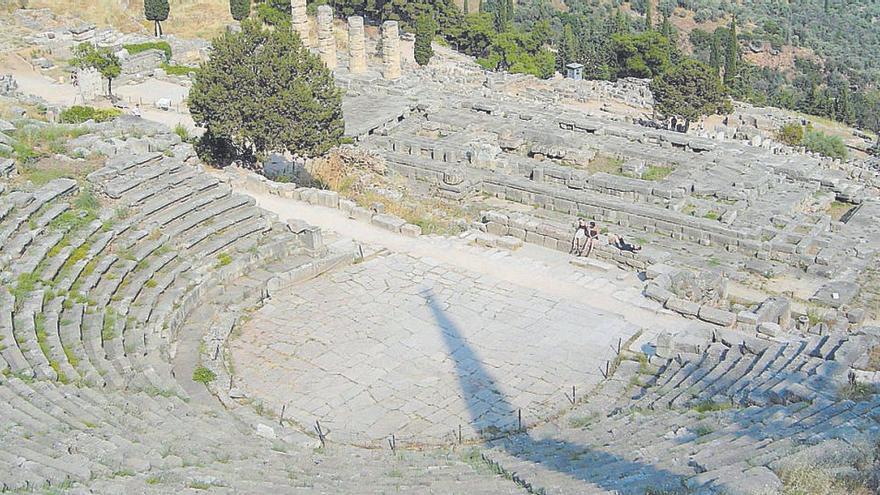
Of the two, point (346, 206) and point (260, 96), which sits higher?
point (260, 96)

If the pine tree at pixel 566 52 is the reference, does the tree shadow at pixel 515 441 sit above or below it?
below

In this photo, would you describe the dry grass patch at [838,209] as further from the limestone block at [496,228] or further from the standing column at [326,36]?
the standing column at [326,36]

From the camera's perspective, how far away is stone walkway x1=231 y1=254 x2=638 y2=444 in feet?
46.1

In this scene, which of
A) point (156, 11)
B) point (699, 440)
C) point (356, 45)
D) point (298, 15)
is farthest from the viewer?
point (156, 11)

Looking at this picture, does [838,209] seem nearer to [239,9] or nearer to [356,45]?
[356,45]

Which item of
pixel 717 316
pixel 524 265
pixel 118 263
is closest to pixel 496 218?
pixel 524 265

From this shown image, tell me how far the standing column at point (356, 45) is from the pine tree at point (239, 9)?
30.4 ft

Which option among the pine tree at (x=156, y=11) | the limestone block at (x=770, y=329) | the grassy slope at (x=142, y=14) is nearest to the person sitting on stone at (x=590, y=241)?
the limestone block at (x=770, y=329)

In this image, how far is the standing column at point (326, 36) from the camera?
40000 millimetres

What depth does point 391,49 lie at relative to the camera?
39.7m

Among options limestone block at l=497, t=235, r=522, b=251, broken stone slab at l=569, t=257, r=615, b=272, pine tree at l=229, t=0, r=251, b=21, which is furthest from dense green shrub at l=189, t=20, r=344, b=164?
pine tree at l=229, t=0, r=251, b=21

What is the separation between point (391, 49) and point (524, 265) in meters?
22.4

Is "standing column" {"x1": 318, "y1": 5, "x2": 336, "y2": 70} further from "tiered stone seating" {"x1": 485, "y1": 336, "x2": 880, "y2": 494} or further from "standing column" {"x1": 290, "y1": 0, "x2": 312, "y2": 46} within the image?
"tiered stone seating" {"x1": 485, "y1": 336, "x2": 880, "y2": 494}

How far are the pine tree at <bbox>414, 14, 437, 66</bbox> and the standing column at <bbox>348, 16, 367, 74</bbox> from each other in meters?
6.65
